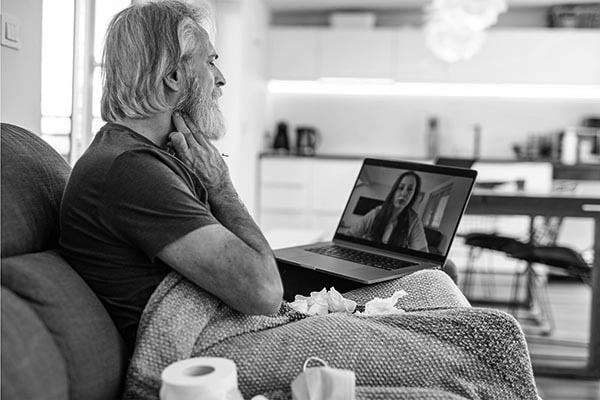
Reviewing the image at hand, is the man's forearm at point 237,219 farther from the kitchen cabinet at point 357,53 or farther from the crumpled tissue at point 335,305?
the kitchen cabinet at point 357,53

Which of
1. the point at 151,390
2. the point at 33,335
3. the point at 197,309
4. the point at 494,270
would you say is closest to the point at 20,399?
the point at 33,335

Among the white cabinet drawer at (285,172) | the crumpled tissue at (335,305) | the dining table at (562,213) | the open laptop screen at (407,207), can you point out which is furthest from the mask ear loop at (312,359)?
the white cabinet drawer at (285,172)

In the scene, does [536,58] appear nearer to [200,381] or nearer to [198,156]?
[198,156]

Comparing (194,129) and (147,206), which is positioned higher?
(194,129)

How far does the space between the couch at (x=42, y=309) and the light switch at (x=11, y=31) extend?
830 mm

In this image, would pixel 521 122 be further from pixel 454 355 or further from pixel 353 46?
pixel 454 355

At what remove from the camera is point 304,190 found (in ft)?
21.7

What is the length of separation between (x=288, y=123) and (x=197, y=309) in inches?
236

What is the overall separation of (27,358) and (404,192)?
4.87 feet

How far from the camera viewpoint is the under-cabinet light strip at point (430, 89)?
6.86 metres

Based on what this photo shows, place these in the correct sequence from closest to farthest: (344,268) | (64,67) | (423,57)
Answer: (344,268)
(64,67)
(423,57)

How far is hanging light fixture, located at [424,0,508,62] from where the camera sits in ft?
14.9

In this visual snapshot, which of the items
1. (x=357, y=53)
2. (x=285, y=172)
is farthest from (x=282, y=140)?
(x=357, y=53)

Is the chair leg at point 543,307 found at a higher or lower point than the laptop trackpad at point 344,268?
lower
